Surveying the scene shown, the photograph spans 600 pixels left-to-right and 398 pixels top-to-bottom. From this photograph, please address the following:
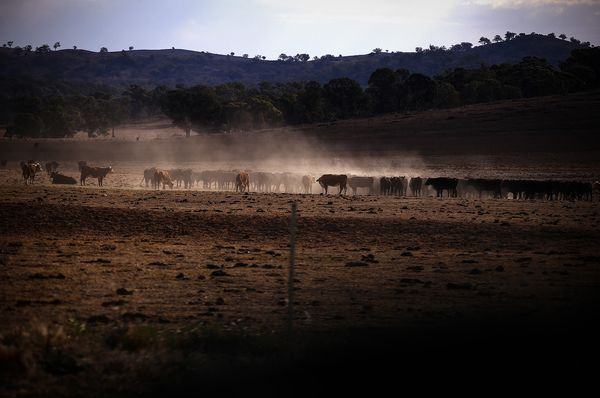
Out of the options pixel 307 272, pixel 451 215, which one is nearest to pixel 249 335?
pixel 307 272

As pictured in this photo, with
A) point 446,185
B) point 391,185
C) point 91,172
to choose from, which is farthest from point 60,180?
point 446,185

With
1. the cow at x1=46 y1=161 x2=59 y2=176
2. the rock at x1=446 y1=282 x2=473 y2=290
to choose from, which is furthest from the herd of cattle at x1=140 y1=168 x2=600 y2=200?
the rock at x1=446 y1=282 x2=473 y2=290

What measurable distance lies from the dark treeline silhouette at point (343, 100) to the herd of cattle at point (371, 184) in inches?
2564

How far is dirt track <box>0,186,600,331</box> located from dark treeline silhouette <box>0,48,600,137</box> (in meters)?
83.0

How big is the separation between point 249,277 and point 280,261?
262cm

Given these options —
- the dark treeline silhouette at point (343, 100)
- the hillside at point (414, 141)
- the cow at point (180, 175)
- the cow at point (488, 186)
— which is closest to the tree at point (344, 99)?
the dark treeline silhouette at point (343, 100)

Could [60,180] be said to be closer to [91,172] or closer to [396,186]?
[91,172]

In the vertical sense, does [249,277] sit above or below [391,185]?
below

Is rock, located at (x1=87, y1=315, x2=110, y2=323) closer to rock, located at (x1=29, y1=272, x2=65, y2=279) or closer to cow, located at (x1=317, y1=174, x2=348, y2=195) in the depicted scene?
rock, located at (x1=29, y1=272, x2=65, y2=279)

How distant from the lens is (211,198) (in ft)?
116

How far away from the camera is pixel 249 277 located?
55.7ft

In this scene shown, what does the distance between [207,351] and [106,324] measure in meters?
2.53

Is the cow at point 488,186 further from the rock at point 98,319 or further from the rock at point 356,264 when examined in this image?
the rock at point 98,319

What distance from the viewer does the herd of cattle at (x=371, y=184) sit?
41.8 meters
